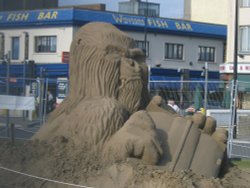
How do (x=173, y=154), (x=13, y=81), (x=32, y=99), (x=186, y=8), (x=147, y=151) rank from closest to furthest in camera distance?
(x=147, y=151), (x=173, y=154), (x=32, y=99), (x=13, y=81), (x=186, y=8)

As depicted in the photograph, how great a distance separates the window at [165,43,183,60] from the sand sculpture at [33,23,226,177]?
145 feet

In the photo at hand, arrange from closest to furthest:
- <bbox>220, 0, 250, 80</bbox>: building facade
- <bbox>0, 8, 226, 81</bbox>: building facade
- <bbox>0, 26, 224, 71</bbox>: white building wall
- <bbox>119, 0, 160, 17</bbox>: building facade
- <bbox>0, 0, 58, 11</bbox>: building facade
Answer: <bbox>220, 0, 250, 80</bbox>: building facade < <bbox>0, 26, 224, 71</bbox>: white building wall < <bbox>0, 8, 226, 81</bbox>: building facade < <bbox>0, 0, 58, 11</bbox>: building facade < <bbox>119, 0, 160, 17</bbox>: building facade

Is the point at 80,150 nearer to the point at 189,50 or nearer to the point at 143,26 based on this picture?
the point at 143,26

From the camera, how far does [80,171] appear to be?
6.49 meters

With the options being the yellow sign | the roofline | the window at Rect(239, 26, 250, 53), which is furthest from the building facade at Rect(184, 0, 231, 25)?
the yellow sign

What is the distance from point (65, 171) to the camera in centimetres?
650

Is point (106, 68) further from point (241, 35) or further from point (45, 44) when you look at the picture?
point (45, 44)

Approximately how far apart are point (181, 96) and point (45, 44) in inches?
1057

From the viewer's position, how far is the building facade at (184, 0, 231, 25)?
61.0 m

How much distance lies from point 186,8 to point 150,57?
2023cm

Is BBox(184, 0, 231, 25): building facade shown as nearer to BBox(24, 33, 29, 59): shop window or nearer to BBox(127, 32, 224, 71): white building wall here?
BBox(127, 32, 224, 71): white building wall

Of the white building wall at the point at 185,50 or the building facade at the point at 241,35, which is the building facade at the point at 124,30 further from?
the building facade at the point at 241,35

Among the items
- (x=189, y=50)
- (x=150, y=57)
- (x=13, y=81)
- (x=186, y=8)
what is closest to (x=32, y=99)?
(x=13, y=81)

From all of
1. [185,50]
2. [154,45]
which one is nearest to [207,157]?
[154,45]
